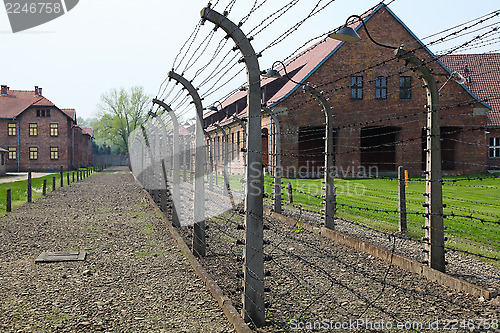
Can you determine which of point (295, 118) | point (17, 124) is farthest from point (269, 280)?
point (17, 124)

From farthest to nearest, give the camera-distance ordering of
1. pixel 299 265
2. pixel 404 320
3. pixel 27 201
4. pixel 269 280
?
pixel 27 201 < pixel 299 265 < pixel 269 280 < pixel 404 320

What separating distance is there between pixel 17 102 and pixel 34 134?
5.79 m

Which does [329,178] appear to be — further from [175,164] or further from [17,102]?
[17,102]

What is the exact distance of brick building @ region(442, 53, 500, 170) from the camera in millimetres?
33031

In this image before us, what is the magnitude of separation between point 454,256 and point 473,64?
3470 cm

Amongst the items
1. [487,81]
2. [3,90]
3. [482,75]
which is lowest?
[487,81]

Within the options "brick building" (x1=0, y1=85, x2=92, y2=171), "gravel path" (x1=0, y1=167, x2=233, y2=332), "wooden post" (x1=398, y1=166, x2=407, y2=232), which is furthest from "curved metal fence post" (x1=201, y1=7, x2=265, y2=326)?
"brick building" (x1=0, y1=85, x2=92, y2=171)

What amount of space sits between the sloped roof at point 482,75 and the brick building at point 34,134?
44.3m

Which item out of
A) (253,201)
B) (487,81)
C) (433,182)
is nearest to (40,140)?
(487,81)

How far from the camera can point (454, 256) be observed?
23.4ft

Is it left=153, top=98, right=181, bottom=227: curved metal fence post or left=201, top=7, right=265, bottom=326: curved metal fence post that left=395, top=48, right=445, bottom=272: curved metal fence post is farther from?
left=153, top=98, right=181, bottom=227: curved metal fence post

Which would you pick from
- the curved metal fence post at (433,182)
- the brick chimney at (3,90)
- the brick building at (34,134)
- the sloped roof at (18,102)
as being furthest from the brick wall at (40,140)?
the curved metal fence post at (433,182)

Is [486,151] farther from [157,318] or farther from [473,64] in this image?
[157,318]

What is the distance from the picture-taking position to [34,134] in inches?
2122
